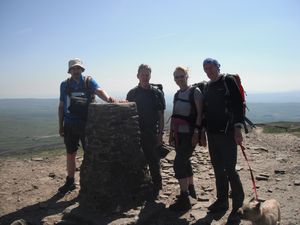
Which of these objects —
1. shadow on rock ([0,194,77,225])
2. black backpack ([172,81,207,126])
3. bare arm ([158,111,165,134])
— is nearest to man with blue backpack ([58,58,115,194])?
bare arm ([158,111,165,134])

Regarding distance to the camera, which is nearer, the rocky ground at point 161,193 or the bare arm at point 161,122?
the rocky ground at point 161,193

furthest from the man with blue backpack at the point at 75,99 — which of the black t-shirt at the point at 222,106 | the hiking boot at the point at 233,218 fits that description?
the hiking boot at the point at 233,218

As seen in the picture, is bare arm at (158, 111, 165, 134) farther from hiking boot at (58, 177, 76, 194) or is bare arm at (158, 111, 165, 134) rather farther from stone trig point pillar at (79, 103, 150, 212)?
hiking boot at (58, 177, 76, 194)

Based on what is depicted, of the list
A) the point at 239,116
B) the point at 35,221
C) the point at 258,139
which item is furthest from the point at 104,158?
the point at 258,139

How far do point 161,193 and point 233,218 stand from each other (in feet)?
8.44

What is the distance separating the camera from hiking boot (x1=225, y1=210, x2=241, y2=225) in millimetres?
6719

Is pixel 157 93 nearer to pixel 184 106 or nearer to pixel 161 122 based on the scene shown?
pixel 161 122

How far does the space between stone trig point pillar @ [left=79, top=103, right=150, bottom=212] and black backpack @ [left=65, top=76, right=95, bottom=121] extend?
1.75ft

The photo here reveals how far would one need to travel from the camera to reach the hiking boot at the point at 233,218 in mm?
6719

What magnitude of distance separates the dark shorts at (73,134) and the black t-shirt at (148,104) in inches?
61.7

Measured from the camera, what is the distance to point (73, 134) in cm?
857

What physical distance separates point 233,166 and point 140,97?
2.80m

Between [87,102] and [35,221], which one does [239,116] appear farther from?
[35,221]

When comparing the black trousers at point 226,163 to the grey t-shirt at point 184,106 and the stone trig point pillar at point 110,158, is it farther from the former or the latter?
the stone trig point pillar at point 110,158
